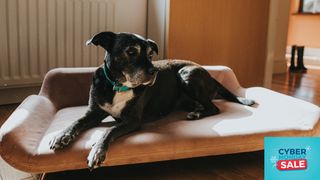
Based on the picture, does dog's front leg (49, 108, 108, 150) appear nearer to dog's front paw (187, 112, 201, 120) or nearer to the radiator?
dog's front paw (187, 112, 201, 120)

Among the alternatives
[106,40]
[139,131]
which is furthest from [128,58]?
[139,131]

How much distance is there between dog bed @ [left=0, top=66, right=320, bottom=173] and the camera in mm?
1482

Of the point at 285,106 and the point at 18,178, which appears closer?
the point at 18,178

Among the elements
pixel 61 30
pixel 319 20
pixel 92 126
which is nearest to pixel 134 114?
pixel 92 126

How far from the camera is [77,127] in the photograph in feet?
5.43

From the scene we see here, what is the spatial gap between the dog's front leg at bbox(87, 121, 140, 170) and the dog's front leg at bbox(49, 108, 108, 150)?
121 millimetres

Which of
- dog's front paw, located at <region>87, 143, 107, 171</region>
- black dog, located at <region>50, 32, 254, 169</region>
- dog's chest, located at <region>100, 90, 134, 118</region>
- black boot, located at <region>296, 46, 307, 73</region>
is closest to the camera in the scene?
dog's front paw, located at <region>87, 143, 107, 171</region>

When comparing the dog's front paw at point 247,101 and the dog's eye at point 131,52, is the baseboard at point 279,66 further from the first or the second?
the dog's eye at point 131,52

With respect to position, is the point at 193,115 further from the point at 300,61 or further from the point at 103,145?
the point at 300,61

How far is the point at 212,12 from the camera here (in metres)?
2.96

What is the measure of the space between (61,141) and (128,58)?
43 centimetres

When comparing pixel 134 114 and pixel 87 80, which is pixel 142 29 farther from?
pixel 134 114

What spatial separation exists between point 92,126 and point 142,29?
4.88ft

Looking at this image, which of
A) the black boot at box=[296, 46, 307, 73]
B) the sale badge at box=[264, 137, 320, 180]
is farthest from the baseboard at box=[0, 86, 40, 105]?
the black boot at box=[296, 46, 307, 73]
